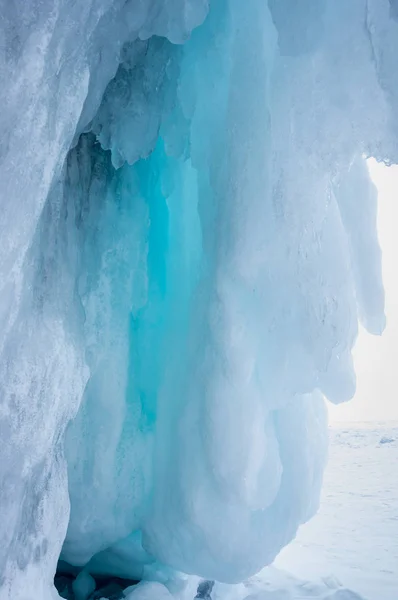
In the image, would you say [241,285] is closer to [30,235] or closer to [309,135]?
[309,135]

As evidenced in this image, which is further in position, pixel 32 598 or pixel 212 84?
pixel 212 84

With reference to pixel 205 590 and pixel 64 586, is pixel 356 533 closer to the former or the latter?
pixel 205 590

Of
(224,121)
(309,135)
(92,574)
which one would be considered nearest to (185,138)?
(224,121)

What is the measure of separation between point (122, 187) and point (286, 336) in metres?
1.43

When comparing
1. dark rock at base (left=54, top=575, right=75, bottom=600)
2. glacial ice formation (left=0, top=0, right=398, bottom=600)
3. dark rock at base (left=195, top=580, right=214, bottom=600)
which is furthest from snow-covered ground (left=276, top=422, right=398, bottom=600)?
dark rock at base (left=54, top=575, right=75, bottom=600)

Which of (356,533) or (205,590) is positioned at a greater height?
(356,533)

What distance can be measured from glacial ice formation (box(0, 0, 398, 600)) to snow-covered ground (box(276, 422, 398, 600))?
54.0 inches

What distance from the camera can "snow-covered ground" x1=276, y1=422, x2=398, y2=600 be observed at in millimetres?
4477

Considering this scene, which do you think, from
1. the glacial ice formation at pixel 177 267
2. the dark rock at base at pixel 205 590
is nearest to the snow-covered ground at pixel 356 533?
the dark rock at base at pixel 205 590

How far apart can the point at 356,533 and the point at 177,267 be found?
4493 millimetres

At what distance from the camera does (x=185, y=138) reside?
10.8ft

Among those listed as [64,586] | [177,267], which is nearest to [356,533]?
[64,586]

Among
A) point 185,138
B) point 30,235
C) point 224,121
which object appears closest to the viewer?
point 30,235

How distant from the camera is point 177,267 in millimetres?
3592
